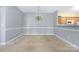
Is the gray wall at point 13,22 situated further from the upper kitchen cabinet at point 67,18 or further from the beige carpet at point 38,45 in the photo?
the upper kitchen cabinet at point 67,18

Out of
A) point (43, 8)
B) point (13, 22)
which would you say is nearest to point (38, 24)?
point (43, 8)

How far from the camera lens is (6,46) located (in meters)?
1.86

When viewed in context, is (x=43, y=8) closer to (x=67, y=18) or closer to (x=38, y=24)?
(x=38, y=24)

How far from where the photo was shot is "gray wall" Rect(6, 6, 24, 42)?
6.05 feet

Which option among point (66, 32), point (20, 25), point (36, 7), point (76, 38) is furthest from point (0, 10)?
point (76, 38)

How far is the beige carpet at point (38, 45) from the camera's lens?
1875 millimetres

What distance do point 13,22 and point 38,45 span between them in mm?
Answer: 575

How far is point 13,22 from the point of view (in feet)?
6.27

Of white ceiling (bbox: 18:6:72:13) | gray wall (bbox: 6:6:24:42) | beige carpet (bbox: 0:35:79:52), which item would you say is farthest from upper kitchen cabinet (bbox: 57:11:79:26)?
gray wall (bbox: 6:6:24:42)

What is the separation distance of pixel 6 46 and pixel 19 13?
23.2 inches

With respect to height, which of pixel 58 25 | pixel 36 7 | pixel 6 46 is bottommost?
pixel 6 46

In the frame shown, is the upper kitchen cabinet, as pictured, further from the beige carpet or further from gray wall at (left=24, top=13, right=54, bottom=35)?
the beige carpet
